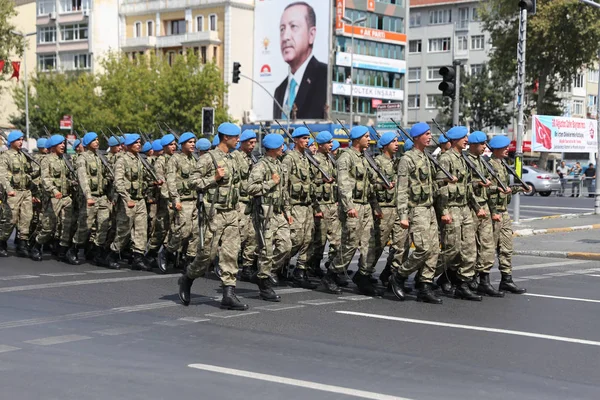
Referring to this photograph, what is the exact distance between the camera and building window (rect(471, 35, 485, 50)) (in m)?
85.4

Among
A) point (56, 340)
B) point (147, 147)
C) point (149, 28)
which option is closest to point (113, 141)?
point (147, 147)

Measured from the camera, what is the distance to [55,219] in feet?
52.5

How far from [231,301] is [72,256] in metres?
5.76

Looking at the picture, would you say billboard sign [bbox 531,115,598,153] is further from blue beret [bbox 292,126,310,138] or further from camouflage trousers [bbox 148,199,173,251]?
blue beret [bbox 292,126,310,138]

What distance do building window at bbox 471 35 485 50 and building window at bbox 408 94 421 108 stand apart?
675 centimetres

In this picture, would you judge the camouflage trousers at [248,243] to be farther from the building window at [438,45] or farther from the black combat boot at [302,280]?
the building window at [438,45]

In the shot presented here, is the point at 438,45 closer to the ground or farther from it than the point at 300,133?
farther from it

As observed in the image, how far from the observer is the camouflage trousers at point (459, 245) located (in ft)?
38.2

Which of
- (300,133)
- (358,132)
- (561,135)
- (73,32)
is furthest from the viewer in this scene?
(73,32)

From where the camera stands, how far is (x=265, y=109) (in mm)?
78812

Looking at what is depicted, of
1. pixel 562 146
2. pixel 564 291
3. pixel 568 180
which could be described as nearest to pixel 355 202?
pixel 564 291

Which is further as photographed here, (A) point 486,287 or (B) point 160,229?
(B) point 160,229

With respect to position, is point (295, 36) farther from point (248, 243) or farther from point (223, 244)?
point (223, 244)

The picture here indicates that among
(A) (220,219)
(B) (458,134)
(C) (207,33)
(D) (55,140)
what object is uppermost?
(C) (207,33)
